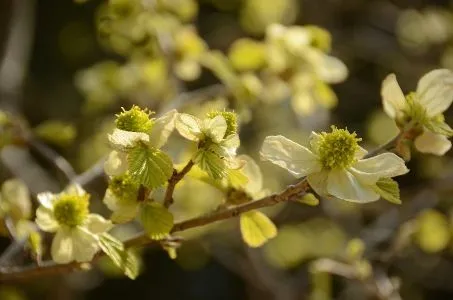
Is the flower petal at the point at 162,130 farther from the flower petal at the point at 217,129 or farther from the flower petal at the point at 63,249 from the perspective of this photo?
the flower petal at the point at 63,249

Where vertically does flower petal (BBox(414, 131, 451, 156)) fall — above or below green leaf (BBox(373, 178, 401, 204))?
below

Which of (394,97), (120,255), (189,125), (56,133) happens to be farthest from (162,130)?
(56,133)

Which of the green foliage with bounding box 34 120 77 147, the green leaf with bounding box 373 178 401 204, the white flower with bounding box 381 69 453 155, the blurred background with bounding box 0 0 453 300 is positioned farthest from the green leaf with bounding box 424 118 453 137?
the green foliage with bounding box 34 120 77 147

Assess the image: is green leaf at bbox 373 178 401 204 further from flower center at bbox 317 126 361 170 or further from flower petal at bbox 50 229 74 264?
flower petal at bbox 50 229 74 264

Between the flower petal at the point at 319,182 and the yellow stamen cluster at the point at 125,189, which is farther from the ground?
the flower petal at the point at 319,182

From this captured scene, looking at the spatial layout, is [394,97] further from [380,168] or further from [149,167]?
[149,167]

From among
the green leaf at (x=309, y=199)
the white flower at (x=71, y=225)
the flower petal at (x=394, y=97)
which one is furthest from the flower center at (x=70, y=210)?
the flower petal at (x=394, y=97)

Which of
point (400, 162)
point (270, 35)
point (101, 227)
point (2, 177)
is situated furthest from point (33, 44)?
point (400, 162)
